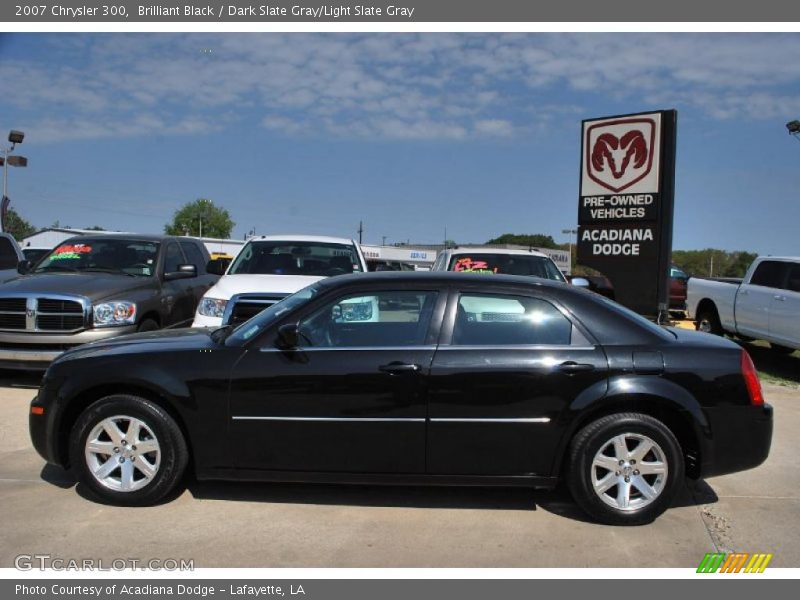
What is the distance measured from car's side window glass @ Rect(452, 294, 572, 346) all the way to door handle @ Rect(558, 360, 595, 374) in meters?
0.16

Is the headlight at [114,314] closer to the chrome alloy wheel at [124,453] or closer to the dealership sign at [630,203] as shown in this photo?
the chrome alloy wheel at [124,453]

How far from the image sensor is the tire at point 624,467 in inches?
164

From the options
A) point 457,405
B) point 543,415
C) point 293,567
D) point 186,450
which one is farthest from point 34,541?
point 543,415

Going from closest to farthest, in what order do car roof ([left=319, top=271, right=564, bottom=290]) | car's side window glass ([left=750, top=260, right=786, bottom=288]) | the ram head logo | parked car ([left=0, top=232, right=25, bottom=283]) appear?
car roof ([left=319, top=271, right=564, bottom=290]), car's side window glass ([left=750, top=260, right=786, bottom=288]), parked car ([left=0, top=232, right=25, bottom=283]), the ram head logo

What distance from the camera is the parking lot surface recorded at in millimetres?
3775

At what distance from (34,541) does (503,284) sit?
10.7 ft

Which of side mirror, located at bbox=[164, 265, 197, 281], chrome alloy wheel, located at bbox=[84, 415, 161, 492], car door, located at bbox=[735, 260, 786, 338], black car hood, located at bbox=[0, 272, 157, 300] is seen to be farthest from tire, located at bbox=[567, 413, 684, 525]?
car door, located at bbox=[735, 260, 786, 338]

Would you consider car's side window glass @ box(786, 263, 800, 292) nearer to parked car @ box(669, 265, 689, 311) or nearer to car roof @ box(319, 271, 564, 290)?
car roof @ box(319, 271, 564, 290)

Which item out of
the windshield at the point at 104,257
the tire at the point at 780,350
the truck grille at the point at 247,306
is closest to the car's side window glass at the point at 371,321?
the truck grille at the point at 247,306

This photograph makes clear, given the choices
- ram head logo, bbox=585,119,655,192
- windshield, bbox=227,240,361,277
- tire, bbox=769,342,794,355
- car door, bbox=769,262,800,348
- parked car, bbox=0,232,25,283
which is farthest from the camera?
tire, bbox=769,342,794,355

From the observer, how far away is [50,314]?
7379 millimetres

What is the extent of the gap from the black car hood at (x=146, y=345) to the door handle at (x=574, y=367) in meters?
2.25

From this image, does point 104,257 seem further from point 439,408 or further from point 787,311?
point 787,311

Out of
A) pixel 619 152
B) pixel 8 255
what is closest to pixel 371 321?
pixel 619 152
